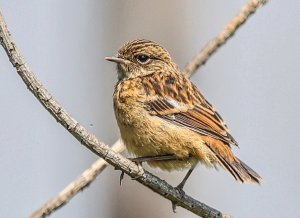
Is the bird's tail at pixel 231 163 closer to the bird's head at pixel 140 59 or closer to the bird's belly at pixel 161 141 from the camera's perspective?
the bird's belly at pixel 161 141

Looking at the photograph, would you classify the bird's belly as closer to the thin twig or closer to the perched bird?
the perched bird

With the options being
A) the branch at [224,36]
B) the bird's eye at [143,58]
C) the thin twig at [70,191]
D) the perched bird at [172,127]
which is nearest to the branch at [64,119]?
the thin twig at [70,191]

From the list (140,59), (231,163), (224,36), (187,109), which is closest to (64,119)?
(231,163)

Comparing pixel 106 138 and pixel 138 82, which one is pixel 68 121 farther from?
pixel 106 138

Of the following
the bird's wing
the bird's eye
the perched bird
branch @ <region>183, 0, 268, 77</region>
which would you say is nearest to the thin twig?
the perched bird

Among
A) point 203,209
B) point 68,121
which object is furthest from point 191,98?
point 68,121

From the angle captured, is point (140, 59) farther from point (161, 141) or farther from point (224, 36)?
point (161, 141)

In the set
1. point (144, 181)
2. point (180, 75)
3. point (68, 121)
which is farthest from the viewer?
point (180, 75)
